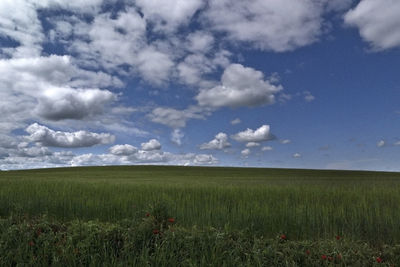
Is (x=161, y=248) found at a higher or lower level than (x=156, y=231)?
lower

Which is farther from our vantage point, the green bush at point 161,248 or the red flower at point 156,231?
the red flower at point 156,231

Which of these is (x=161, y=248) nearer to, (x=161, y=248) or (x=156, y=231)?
(x=161, y=248)

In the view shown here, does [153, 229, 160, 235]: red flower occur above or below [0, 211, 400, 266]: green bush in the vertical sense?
above

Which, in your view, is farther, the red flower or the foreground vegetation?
the red flower

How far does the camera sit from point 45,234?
637cm

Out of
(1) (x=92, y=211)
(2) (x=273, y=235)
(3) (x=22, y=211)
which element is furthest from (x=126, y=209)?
(2) (x=273, y=235)

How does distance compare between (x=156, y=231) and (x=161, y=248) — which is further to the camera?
(x=156, y=231)

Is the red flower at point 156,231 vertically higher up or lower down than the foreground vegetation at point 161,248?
higher up

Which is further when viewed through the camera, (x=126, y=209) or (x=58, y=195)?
(x=58, y=195)

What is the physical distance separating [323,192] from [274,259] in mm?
8818

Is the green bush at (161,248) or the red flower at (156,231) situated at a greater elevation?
the red flower at (156,231)

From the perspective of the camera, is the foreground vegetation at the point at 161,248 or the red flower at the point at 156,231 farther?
the red flower at the point at 156,231

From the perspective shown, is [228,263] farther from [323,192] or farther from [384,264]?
[323,192]

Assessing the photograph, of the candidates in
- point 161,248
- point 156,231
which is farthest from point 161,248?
point 156,231
